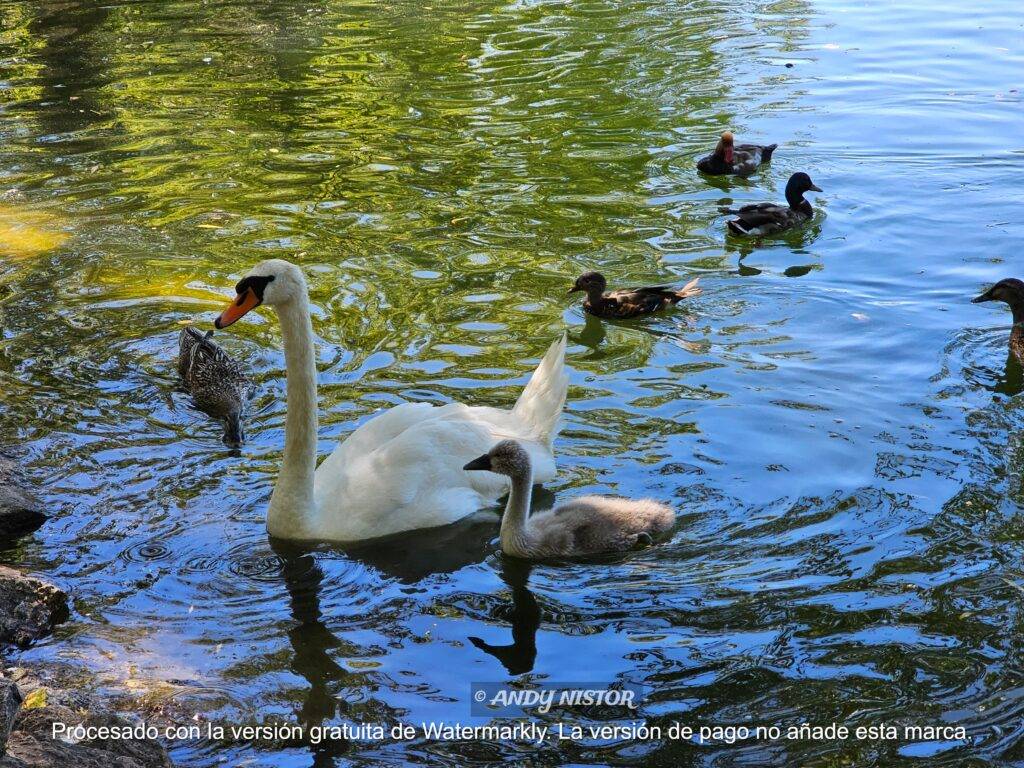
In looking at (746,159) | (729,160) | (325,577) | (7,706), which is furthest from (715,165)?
(7,706)

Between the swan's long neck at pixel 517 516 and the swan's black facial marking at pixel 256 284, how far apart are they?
169 cm

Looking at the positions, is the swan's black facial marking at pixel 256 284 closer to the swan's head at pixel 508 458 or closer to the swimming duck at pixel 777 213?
the swan's head at pixel 508 458

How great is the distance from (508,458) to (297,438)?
117 cm

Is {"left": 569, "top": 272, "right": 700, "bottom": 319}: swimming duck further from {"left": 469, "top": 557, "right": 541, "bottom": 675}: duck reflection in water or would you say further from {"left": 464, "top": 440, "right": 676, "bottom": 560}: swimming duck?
{"left": 469, "top": 557, "right": 541, "bottom": 675}: duck reflection in water

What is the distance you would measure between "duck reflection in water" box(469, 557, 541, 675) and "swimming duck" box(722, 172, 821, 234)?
5.87m

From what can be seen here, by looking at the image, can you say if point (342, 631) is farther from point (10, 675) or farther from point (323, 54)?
point (323, 54)

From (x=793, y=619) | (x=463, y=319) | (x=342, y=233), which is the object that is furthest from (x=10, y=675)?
(x=342, y=233)

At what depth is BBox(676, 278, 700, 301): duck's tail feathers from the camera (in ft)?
33.0

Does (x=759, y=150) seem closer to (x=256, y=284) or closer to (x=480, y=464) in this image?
(x=480, y=464)

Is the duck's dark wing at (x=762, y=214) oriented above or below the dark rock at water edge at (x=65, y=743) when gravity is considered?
below

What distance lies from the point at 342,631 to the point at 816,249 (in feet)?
22.7

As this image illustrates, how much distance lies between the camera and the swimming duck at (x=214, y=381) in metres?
8.15

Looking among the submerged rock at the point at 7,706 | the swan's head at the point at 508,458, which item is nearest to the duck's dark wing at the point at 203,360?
the swan's head at the point at 508,458

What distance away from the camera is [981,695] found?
5.29 m
